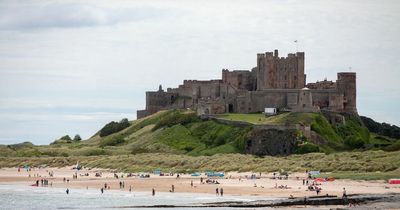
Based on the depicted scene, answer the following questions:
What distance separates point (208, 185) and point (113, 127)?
6612 centimetres

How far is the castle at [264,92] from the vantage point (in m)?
122

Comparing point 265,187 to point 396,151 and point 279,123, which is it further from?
point 279,123

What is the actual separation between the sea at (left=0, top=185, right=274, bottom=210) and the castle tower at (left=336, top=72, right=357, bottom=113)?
188 ft

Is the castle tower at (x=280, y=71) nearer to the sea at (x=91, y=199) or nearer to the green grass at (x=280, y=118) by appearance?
the green grass at (x=280, y=118)

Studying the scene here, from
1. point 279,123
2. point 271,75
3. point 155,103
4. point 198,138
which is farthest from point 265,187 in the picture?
point 155,103

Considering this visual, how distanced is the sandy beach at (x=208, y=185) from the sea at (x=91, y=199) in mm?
3227

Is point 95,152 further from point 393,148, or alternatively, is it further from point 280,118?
point 393,148

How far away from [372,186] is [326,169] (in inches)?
678

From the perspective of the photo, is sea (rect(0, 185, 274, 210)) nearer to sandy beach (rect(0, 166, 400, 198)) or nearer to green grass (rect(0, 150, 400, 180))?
sandy beach (rect(0, 166, 400, 198))

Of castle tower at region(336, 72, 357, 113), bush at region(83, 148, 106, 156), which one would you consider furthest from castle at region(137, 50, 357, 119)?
bush at region(83, 148, 106, 156)

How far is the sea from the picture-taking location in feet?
198

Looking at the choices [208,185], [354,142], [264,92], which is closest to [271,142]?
[354,142]

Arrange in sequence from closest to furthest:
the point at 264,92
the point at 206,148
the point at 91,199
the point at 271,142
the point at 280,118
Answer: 1. the point at 91,199
2. the point at 271,142
3. the point at 206,148
4. the point at 280,118
5. the point at 264,92

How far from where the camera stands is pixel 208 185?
3007 inches
